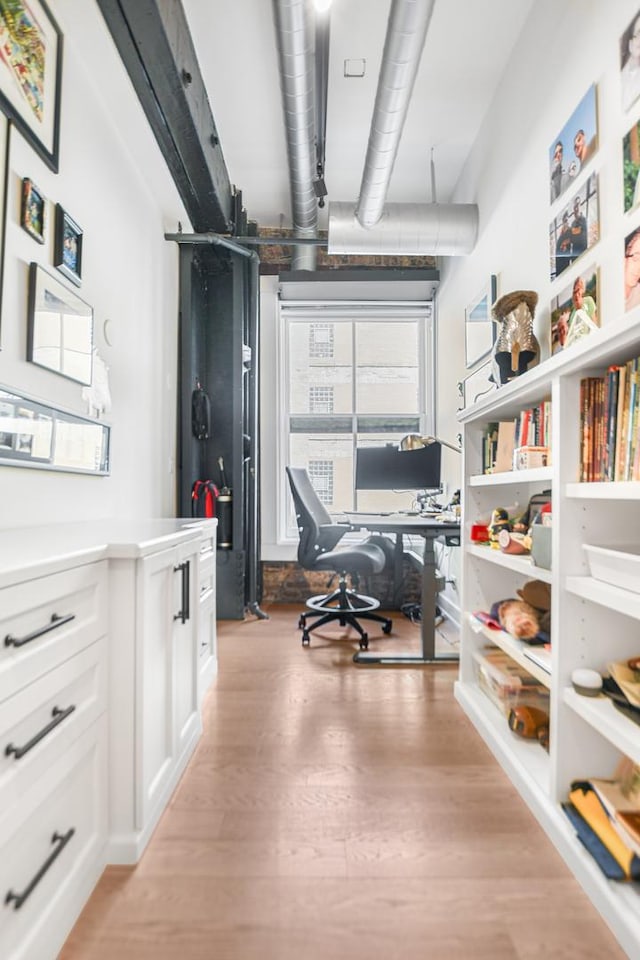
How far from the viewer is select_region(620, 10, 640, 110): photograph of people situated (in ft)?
4.87

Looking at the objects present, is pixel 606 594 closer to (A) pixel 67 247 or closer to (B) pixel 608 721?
(B) pixel 608 721

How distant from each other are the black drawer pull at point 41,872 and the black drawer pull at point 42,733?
0.76 ft

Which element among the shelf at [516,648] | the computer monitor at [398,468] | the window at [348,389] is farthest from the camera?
the window at [348,389]

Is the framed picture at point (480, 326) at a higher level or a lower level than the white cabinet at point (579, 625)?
higher

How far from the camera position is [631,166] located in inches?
59.7

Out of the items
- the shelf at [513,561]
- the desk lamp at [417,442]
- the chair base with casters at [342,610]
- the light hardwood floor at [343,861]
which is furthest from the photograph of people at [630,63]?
the chair base with casters at [342,610]

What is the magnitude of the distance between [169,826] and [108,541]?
2.78 feet

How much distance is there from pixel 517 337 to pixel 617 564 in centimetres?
132

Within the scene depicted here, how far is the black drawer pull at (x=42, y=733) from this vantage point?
0.86m

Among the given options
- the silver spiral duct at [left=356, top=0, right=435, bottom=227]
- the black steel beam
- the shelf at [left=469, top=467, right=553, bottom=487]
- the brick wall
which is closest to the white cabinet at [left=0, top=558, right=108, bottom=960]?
the shelf at [left=469, top=467, right=553, bottom=487]

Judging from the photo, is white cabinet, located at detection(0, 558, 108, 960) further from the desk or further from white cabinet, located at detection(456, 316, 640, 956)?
the desk

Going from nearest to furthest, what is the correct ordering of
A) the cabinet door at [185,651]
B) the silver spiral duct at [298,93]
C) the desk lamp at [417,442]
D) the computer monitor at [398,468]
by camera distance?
1. the cabinet door at [185,651]
2. the silver spiral duct at [298,93]
3. the desk lamp at [417,442]
4. the computer monitor at [398,468]

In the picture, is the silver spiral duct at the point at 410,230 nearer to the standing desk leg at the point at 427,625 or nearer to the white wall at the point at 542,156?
the white wall at the point at 542,156

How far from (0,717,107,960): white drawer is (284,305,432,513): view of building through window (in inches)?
131
